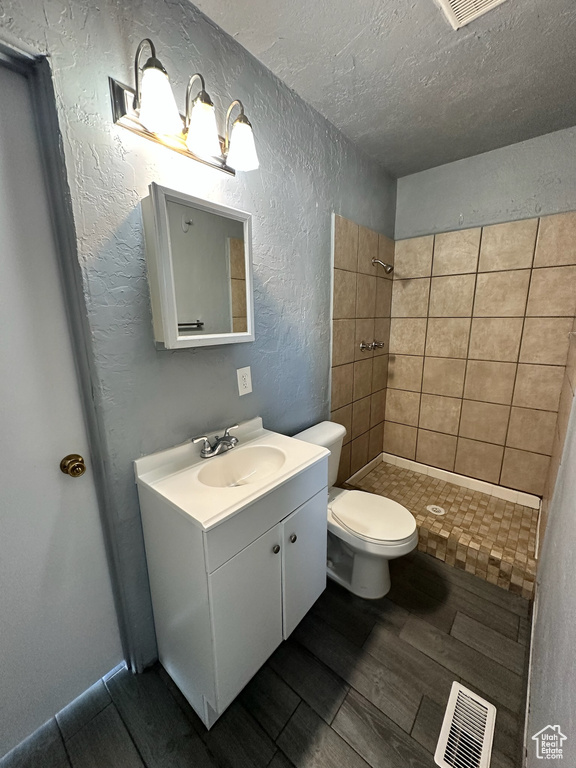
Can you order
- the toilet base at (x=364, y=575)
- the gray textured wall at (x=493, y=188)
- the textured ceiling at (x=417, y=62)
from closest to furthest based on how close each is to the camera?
the textured ceiling at (x=417, y=62)
the toilet base at (x=364, y=575)
the gray textured wall at (x=493, y=188)

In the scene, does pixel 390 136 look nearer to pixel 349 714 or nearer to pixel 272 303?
pixel 272 303

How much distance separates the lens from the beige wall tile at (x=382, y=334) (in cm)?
226

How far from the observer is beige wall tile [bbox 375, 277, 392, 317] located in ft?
7.23

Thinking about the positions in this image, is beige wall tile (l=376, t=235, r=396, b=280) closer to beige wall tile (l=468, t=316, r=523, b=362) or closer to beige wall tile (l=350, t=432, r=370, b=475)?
beige wall tile (l=468, t=316, r=523, b=362)

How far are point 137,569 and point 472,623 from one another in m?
1.44

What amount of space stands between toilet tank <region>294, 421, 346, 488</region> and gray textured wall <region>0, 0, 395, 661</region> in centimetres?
10

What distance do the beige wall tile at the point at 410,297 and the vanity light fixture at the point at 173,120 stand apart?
5.24ft

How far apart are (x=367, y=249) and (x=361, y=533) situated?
1.67 meters

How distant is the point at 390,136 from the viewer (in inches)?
66.7

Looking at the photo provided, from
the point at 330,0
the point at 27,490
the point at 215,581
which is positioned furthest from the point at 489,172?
the point at 27,490

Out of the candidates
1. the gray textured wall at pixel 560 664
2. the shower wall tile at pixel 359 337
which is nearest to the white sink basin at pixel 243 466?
the shower wall tile at pixel 359 337

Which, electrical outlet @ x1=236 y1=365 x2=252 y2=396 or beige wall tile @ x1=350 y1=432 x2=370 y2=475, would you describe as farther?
beige wall tile @ x1=350 y1=432 x2=370 y2=475

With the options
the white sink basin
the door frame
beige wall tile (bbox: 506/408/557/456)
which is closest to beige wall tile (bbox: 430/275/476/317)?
beige wall tile (bbox: 506/408/557/456)

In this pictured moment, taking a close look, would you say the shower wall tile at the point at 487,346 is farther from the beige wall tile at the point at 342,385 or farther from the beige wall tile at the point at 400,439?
the beige wall tile at the point at 342,385
